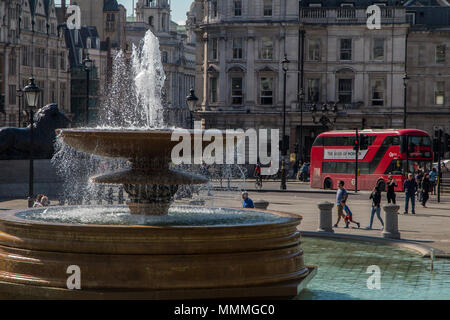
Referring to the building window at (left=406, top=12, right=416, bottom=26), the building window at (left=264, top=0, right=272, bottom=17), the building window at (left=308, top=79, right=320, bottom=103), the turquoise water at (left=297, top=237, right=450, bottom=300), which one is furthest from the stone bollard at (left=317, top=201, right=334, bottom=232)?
the building window at (left=406, top=12, right=416, bottom=26)

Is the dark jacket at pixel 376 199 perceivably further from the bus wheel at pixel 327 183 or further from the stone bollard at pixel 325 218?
the bus wheel at pixel 327 183

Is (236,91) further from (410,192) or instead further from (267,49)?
(410,192)

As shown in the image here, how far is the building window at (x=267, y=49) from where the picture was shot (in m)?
69.3

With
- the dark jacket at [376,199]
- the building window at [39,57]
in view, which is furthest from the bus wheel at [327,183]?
the building window at [39,57]

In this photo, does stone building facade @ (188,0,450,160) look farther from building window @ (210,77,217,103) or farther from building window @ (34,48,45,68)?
building window @ (34,48,45,68)

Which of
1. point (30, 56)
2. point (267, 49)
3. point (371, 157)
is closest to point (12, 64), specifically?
point (30, 56)

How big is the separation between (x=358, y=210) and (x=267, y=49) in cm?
3815

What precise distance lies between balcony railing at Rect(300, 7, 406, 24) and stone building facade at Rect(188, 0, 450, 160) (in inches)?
3.0

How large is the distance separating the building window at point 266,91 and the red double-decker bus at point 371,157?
57.5 ft

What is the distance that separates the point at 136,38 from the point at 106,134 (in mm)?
154977
